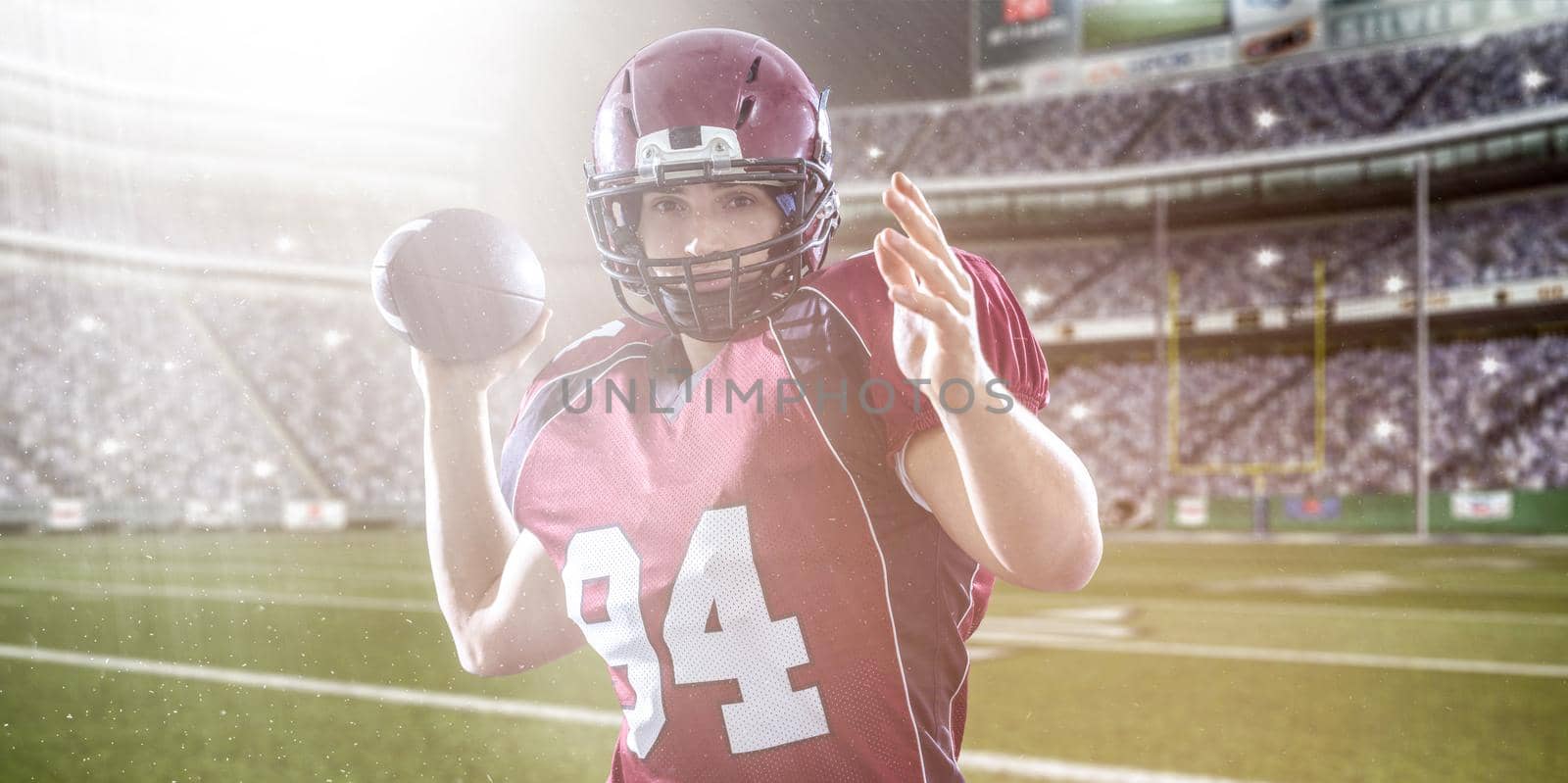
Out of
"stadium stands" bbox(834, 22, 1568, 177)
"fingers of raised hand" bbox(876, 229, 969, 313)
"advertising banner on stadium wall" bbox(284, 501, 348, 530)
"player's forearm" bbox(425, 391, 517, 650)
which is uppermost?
"stadium stands" bbox(834, 22, 1568, 177)

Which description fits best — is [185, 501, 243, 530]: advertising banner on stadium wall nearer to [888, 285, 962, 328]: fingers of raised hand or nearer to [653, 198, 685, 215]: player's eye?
[653, 198, 685, 215]: player's eye

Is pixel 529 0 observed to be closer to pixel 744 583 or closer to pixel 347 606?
pixel 744 583

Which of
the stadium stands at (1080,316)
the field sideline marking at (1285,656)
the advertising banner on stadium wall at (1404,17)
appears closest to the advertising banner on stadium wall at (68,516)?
the stadium stands at (1080,316)

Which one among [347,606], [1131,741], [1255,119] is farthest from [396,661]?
[1255,119]

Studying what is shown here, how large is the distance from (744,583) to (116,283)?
14.9 meters

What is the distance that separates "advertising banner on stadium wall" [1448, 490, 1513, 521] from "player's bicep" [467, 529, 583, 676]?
10781 millimetres

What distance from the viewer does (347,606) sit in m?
5.07

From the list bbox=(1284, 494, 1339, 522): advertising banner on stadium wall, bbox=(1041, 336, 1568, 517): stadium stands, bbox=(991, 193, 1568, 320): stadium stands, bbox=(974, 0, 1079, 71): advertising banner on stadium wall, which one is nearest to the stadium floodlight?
bbox=(1041, 336, 1568, 517): stadium stands

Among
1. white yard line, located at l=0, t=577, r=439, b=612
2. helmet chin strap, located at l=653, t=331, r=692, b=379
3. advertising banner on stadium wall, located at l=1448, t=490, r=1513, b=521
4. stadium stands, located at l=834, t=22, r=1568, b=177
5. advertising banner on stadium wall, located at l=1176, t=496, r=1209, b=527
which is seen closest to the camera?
helmet chin strap, located at l=653, t=331, r=692, b=379

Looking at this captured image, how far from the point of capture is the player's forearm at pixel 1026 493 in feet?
2.06

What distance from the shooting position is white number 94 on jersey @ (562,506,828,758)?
766 millimetres

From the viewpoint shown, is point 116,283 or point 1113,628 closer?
point 1113,628

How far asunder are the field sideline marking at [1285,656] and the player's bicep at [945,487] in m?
3.21

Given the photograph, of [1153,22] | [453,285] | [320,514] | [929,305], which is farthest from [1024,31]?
[929,305]
